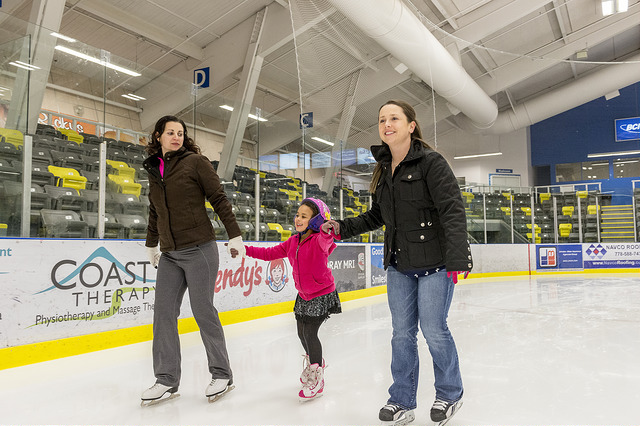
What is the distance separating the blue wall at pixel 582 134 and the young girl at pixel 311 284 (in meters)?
18.5

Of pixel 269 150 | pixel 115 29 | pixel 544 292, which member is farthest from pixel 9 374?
pixel 115 29

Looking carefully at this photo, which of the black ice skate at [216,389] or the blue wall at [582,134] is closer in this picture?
the black ice skate at [216,389]

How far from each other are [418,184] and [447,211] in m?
0.17

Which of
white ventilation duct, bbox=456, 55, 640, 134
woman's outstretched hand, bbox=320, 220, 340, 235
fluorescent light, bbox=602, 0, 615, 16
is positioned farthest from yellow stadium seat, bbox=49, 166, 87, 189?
fluorescent light, bbox=602, 0, 615, 16

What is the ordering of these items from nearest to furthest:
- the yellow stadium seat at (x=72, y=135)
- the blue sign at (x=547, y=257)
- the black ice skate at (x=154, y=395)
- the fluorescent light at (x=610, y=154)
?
the black ice skate at (x=154, y=395) < the yellow stadium seat at (x=72, y=135) < the blue sign at (x=547, y=257) < the fluorescent light at (x=610, y=154)

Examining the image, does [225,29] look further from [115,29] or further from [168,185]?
[168,185]

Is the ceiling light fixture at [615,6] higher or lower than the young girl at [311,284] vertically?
higher

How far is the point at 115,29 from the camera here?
10.5m

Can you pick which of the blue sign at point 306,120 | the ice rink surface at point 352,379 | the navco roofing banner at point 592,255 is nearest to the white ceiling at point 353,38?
the blue sign at point 306,120

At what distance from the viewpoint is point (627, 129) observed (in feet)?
59.7

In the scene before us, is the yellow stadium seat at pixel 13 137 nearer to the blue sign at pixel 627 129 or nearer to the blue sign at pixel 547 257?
the blue sign at pixel 547 257

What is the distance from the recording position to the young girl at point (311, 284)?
7.63ft

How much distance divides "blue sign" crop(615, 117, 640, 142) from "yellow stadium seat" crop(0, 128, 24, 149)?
1977 cm

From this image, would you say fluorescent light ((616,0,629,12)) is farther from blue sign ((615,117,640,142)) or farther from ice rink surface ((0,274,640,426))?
blue sign ((615,117,640,142))
